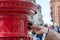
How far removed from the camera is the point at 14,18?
72 cm

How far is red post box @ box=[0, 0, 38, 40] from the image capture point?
2.23 feet

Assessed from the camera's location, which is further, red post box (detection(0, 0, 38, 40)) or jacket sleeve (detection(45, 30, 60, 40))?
jacket sleeve (detection(45, 30, 60, 40))

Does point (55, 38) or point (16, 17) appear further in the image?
point (55, 38)

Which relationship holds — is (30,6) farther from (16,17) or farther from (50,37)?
(50,37)

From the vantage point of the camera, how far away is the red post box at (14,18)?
68 centimetres

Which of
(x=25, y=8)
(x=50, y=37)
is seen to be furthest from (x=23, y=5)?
(x=50, y=37)

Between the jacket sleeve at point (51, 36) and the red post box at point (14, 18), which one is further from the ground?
the red post box at point (14, 18)

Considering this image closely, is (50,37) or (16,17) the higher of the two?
(16,17)

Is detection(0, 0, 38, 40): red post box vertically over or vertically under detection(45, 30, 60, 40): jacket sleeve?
over

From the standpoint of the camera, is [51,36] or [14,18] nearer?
[14,18]

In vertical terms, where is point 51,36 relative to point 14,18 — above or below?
below

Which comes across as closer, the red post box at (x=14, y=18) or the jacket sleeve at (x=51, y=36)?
the red post box at (x=14, y=18)

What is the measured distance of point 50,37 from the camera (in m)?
1.20

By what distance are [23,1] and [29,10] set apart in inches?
1.8
